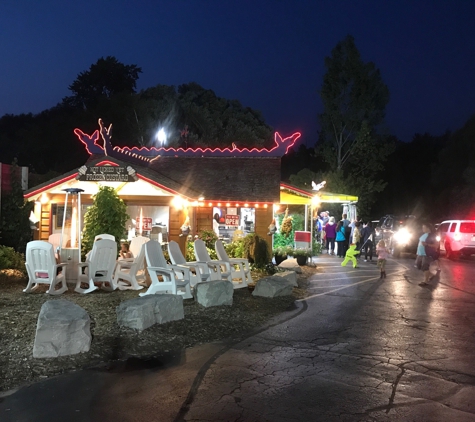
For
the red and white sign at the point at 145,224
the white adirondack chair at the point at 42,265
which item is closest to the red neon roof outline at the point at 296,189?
the red and white sign at the point at 145,224

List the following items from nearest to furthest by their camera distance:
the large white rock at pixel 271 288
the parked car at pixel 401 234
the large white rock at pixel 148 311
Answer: the large white rock at pixel 148 311 < the large white rock at pixel 271 288 < the parked car at pixel 401 234

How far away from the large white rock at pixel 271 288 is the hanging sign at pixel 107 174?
6.61 metres

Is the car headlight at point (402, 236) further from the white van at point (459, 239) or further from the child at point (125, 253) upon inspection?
the child at point (125, 253)

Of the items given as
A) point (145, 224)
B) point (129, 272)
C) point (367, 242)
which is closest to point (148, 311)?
point (129, 272)

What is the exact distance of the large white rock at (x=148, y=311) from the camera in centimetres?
809

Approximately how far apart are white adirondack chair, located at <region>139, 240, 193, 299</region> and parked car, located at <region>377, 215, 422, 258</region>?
634 inches

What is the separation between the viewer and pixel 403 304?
1110 cm

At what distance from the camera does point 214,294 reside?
1002 cm

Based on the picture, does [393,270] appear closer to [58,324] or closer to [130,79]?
[58,324]

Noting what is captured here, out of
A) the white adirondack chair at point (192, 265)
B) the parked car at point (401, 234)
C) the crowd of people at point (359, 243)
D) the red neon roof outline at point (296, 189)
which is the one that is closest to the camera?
the white adirondack chair at point (192, 265)

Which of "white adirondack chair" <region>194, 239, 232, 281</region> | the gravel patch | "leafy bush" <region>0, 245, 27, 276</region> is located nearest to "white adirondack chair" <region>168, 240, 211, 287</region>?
"white adirondack chair" <region>194, 239, 232, 281</region>

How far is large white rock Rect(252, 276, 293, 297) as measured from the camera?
37.2 ft

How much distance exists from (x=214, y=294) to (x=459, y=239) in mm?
16635

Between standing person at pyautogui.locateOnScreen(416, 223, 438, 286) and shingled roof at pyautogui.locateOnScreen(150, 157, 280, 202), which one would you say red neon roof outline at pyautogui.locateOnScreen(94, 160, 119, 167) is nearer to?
shingled roof at pyautogui.locateOnScreen(150, 157, 280, 202)
